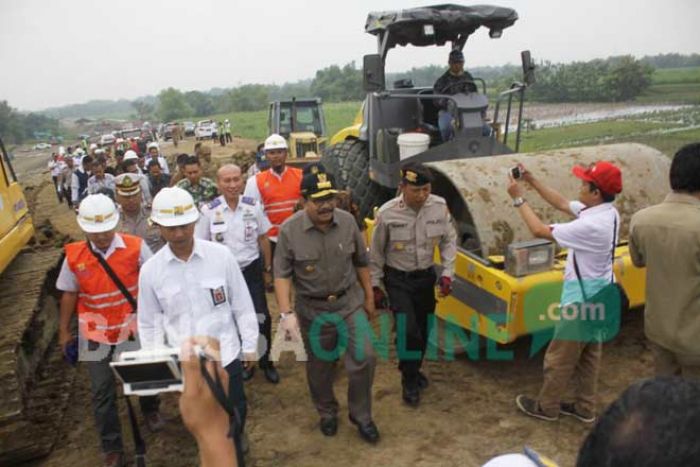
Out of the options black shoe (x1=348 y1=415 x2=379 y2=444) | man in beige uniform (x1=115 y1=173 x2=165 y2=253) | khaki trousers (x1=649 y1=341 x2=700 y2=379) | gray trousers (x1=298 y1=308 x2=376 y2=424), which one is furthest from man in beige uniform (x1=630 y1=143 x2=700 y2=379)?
man in beige uniform (x1=115 y1=173 x2=165 y2=253)

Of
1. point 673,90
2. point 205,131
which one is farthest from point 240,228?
point 205,131

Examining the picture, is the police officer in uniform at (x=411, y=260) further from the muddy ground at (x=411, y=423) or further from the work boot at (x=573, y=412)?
the work boot at (x=573, y=412)

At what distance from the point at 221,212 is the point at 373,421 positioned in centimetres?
192

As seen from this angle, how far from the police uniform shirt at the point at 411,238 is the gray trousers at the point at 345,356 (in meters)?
0.48

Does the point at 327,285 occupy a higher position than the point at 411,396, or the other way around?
the point at 327,285

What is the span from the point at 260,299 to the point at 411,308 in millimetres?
1295

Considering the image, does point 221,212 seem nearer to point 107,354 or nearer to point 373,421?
point 107,354

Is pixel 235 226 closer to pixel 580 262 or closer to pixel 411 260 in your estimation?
pixel 411 260

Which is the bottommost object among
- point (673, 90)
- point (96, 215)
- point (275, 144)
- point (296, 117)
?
point (96, 215)

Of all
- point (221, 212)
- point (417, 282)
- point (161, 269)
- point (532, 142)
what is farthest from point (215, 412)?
point (532, 142)

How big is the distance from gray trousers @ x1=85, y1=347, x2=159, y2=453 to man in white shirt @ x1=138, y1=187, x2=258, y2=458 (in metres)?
0.68

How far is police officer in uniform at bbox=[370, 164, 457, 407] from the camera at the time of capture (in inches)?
152

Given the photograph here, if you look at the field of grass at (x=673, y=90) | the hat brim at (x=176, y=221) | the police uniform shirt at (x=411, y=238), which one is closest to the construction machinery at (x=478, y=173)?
the police uniform shirt at (x=411, y=238)

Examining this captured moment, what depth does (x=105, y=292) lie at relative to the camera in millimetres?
3373
